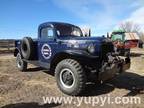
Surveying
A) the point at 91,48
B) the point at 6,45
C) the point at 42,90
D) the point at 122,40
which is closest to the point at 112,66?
the point at 91,48

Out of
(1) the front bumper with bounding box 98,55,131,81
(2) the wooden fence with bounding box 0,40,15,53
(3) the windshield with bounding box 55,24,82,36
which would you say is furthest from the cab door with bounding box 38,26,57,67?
(2) the wooden fence with bounding box 0,40,15,53

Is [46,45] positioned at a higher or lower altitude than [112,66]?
higher

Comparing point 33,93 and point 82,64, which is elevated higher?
point 82,64

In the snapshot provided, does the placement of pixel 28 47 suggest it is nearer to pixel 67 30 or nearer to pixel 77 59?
pixel 67 30

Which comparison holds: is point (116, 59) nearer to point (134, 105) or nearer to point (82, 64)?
point (82, 64)

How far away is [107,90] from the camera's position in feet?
24.3

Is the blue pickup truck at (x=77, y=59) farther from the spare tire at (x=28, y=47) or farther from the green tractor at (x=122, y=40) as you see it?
the green tractor at (x=122, y=40)

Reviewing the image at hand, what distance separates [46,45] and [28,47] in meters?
1.03

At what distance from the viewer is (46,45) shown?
28.0ft

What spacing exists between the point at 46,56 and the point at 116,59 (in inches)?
105

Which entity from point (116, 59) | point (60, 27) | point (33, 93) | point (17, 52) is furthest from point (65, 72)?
point (17, 52)

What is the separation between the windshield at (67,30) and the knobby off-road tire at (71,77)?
5.52 feet

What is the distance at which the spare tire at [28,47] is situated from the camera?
914 centimetres

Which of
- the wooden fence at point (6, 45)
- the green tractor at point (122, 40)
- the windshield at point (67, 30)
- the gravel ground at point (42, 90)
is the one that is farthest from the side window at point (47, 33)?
the wooden fence at point (6, 45)
